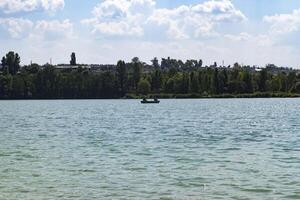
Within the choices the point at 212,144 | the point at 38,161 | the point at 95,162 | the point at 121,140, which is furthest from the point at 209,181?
the point at 121,140

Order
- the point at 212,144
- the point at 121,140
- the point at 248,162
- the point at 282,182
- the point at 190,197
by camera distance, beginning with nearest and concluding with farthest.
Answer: the point at 190,197, the point at 282,182, the point at 248,162, the point at 212,144, the point at 121,140

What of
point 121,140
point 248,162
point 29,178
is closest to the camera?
point 29,178

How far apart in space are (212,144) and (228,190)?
23.4 metres

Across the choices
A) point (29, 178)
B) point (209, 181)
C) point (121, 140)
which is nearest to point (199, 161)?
point (209, 181)

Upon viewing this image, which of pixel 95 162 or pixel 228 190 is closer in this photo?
pixel 228 190

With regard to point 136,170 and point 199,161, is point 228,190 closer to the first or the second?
point 136,170

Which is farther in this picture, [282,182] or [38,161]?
[38,161]

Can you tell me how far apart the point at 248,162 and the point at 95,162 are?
28.4 ft

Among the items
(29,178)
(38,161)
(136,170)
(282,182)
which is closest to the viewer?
(282,182)

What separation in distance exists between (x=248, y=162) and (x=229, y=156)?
3737 mm

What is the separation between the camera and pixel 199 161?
37500mm

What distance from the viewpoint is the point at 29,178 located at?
31.1 m

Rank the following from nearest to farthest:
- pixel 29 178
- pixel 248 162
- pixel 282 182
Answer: pixel 282 182
pixel 29 178
pixel 248 162

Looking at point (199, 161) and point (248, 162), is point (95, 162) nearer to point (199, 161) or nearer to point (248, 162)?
point (199, 161)
